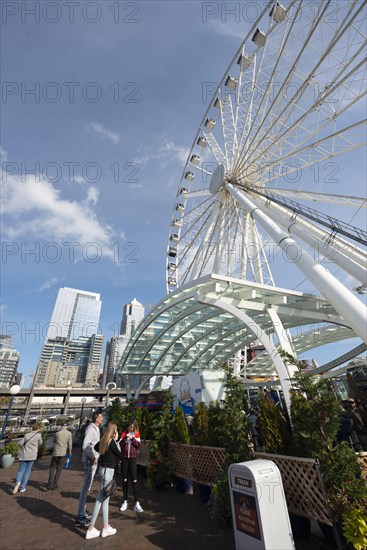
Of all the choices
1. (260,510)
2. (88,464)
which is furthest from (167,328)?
(260,510)

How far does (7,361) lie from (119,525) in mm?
141695

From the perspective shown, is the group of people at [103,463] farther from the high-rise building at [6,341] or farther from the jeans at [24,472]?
the high-rise building at [6,341]

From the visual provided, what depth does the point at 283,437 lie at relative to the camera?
18.7ft

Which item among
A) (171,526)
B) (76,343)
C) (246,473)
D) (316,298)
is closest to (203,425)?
(171,526)

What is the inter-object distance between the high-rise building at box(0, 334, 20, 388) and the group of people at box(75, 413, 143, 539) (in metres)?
96.3

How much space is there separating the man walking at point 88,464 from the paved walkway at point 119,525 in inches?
8.8

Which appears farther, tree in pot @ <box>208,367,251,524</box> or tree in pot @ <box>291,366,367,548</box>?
tree in pot @ <box>208,367,251,524</box>

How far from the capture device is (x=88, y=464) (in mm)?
6066

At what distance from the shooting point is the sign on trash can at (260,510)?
13.2 ft

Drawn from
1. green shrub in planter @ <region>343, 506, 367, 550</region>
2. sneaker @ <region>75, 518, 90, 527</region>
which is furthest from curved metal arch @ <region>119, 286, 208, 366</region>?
green shrub in planter @ <region>343, 506, 367, 550</region>

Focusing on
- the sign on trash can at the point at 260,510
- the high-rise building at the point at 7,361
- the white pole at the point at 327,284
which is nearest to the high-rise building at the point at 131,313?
the high-rise building at the point at 7,361

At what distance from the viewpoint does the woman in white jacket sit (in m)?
7.72

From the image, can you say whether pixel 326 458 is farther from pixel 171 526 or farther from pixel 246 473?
pixel 171 526

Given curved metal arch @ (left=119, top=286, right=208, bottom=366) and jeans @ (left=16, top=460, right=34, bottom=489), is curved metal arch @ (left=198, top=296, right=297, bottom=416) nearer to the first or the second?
curved metal arch @ (left=119, top=286, right=208, bottom=366)
